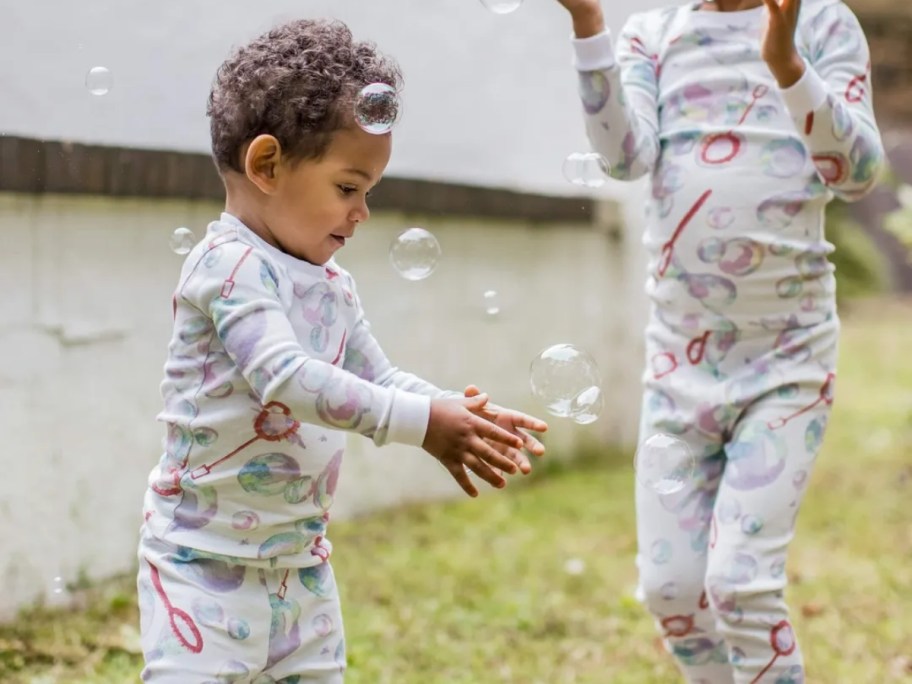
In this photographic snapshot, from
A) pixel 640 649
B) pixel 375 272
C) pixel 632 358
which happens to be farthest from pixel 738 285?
pixel 632 358

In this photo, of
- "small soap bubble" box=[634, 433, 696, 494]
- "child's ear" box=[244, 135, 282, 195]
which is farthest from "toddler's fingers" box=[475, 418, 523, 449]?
"small soap bubble" box=[634, 433, 696, 494]

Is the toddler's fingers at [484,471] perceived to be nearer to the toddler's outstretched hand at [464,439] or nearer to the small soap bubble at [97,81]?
the toddler's outstretched hand at [464,439]

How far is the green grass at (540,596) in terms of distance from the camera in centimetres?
317

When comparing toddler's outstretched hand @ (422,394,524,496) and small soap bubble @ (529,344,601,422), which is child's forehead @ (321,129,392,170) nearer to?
toddler's outstretched hand @ (422,394,524,496)

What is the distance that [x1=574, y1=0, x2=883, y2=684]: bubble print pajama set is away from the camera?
91.2 inches

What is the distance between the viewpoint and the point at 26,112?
3.08 metres

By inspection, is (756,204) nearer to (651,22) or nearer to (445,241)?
(651,22)

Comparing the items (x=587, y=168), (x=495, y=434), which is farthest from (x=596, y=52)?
(x=495, y=434)

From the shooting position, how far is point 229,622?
6.05 ft

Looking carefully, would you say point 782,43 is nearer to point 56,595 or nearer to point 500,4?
point 500,4

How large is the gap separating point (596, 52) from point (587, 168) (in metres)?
0.22

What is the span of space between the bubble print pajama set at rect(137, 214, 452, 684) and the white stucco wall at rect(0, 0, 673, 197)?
137 centimetres

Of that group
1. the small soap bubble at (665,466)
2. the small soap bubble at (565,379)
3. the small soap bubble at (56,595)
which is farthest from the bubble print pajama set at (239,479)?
the small soap bubble at (56,595)

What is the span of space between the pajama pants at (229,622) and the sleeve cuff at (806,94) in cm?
119
